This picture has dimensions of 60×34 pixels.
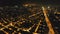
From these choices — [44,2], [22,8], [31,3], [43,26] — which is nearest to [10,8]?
[22,8]

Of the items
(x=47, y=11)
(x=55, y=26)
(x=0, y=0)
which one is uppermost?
(x=0, y=0)

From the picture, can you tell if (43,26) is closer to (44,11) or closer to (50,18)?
(50,18)

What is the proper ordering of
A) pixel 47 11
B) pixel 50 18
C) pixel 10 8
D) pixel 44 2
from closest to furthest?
pixel 50 18
pixel 47 11
pixel 10 8
pixel 44 2

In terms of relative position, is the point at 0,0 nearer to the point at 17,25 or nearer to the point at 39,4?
the point at 39,4

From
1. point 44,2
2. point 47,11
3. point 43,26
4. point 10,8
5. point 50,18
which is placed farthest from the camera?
point 44,2

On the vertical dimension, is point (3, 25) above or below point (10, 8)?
below

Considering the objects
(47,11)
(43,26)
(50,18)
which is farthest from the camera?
(47,11)

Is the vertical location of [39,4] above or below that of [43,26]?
Answer: above

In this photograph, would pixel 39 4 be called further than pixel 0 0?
No

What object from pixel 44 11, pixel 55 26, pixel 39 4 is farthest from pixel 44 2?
pixel 55 26
